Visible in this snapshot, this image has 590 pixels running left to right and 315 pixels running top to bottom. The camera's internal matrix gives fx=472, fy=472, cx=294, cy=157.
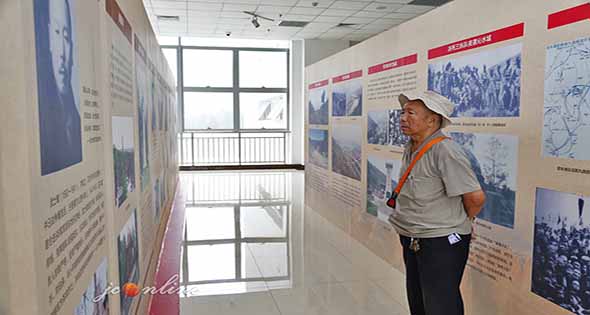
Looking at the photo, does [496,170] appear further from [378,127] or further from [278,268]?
[278,268]

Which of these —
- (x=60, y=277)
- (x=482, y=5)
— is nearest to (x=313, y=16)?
(x=482, y=5)

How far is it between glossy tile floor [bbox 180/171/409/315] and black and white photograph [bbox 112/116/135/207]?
144 centimetres

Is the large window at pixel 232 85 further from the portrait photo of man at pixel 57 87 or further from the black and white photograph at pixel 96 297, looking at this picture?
the portrait photo of man at pixel 57 87

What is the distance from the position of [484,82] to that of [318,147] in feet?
13.3

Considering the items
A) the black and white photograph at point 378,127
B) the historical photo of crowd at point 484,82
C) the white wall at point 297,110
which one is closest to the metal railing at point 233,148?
the white wall at point 297,110

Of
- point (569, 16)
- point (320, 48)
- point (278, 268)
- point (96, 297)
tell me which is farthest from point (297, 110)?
point (96, 297)

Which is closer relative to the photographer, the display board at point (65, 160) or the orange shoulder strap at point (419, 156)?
the display board at point (65, 160)

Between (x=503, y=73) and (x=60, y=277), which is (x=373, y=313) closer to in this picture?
(x=503, y=73)

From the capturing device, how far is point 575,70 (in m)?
2.40

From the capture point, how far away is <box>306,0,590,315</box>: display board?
7.98ft

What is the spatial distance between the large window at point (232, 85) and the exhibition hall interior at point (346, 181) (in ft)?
25.4

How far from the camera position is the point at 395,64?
444 centimetres

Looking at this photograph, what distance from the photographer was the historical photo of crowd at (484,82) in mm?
2863

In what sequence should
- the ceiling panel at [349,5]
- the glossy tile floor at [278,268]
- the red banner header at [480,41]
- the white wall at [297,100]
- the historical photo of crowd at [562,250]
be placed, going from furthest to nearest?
1. the white wall at [297,100]
2. the ceiling panel at [349,5]
3. the glossy tile floor at [278,268]
4. the red banner header at [480,41]
5. the historical photo of crowd at [562,250]
